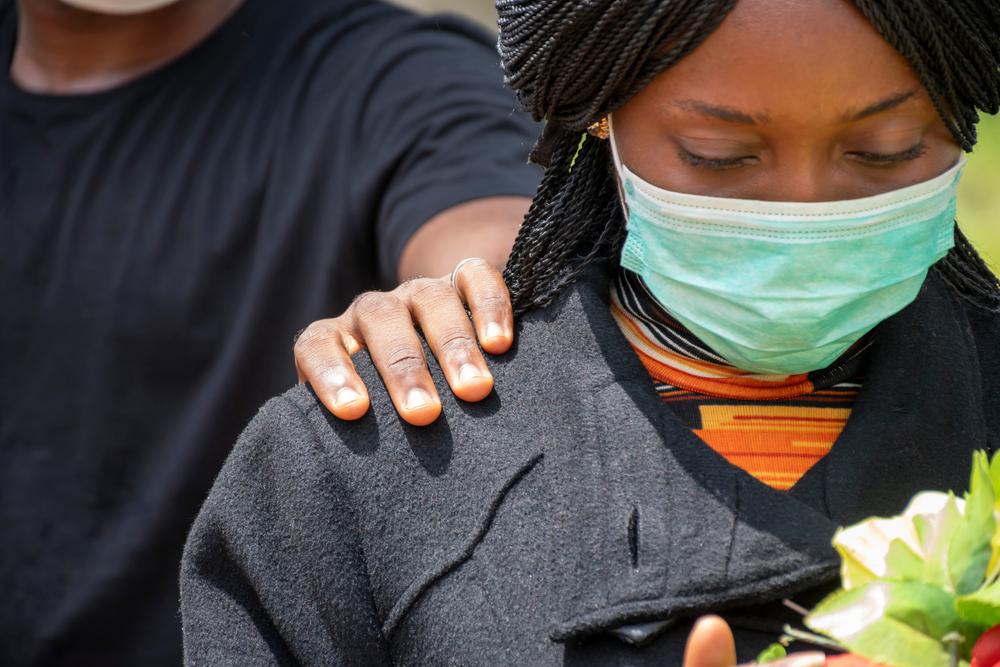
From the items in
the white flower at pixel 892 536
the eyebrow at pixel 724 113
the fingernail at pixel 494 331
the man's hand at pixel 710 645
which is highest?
the eyebrow at pixel 724 113

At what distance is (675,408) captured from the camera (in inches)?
57.5

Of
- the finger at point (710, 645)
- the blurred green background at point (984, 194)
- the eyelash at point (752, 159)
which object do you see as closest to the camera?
the finger at point (710, 645)

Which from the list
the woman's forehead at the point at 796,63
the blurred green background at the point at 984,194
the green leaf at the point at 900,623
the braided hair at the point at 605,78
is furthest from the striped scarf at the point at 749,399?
the blurred green background at the point at 984,194

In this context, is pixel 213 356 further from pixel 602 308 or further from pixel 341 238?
pixel 602 308

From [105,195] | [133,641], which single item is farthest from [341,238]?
[133,641]

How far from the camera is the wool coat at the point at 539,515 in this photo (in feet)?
4.10

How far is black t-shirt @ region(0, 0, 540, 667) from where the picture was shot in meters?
2.53

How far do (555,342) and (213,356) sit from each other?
1.39 m

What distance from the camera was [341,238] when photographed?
8.36 feet

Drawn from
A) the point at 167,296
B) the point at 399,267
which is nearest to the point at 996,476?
the point at 399,267

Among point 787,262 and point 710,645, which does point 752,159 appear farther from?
point 710,645

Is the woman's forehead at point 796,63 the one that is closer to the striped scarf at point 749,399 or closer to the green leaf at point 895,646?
the striped scarf at point 749,399

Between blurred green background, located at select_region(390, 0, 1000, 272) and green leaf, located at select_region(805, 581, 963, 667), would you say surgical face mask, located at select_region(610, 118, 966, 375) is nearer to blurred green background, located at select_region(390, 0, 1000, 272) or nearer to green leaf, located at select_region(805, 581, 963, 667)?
green leaf, located at select_region(805, 581, 963, 667)

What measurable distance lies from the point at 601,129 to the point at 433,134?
43.8 inches
